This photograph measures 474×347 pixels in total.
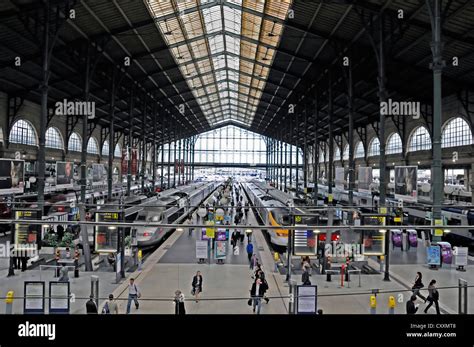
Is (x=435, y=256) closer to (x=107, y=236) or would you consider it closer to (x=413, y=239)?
(x=413, y=239)

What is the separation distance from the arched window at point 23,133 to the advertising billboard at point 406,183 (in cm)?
3211

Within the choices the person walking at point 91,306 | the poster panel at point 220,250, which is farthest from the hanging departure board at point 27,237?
the poster panel at point 220,250

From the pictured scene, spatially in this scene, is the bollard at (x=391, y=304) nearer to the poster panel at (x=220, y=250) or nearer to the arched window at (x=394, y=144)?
the poster panel at (x=220, y=250)

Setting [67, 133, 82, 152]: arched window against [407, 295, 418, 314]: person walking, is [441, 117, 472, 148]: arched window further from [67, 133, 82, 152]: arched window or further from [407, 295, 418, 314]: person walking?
[67, 133, 82, 152]: arched window

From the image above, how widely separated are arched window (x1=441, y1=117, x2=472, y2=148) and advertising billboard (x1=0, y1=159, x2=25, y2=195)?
1221 inches

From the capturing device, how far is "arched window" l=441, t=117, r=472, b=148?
96.4 feet

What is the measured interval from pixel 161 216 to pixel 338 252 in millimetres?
12036

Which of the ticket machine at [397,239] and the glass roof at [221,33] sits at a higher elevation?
the glass roof at [221,33]

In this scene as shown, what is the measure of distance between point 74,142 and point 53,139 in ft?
18.3

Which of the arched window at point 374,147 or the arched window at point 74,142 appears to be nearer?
the arched window at point 74,142

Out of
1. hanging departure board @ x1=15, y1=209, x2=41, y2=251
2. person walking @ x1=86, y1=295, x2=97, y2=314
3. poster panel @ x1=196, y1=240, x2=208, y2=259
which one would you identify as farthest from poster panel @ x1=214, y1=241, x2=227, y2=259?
person walking @ x1=86, y1=295, x2=97, y2=314

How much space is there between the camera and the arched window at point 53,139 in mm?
40438

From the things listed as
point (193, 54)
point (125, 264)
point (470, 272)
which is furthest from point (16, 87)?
point (470, 272)
